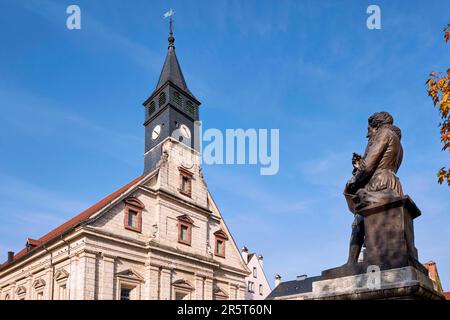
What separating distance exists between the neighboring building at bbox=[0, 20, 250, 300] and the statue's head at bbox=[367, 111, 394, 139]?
21.4m

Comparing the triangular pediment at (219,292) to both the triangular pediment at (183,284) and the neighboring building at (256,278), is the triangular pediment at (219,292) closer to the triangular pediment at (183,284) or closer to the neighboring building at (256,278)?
the triangular pediment at (183,284)

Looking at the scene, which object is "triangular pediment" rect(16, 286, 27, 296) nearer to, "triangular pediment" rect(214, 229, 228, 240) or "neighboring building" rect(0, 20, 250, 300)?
"neighboring building" rect(0, 20, 250, 300)

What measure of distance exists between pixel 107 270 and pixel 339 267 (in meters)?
22.1

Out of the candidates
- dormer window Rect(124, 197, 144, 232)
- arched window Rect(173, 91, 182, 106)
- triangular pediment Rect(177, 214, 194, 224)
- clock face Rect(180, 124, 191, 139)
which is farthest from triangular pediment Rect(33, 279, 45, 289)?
arched window Rect(173, 91, 182, 106)

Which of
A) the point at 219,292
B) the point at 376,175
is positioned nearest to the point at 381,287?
the point at 376,175

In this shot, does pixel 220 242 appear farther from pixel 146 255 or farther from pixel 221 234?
pixel 146 255

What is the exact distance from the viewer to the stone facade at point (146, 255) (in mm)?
25391

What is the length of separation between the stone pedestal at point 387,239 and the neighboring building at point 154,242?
21325 mm

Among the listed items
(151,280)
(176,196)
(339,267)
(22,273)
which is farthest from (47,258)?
(339,267)

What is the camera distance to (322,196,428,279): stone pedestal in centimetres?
549

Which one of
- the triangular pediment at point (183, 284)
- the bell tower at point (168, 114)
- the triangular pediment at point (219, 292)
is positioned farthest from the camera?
the bell tower at point (168, 114)

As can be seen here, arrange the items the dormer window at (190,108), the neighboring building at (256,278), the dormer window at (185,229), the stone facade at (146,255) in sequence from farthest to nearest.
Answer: the neighboring building at (256,278)
the dormer window at (190,108)
the dormer window at (185,229)
the stone facade at (146,255)

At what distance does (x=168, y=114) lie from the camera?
34.4m

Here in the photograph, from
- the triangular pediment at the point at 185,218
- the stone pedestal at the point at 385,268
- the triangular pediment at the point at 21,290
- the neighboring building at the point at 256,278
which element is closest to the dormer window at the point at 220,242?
the triangular pediment at the point at 185,218
